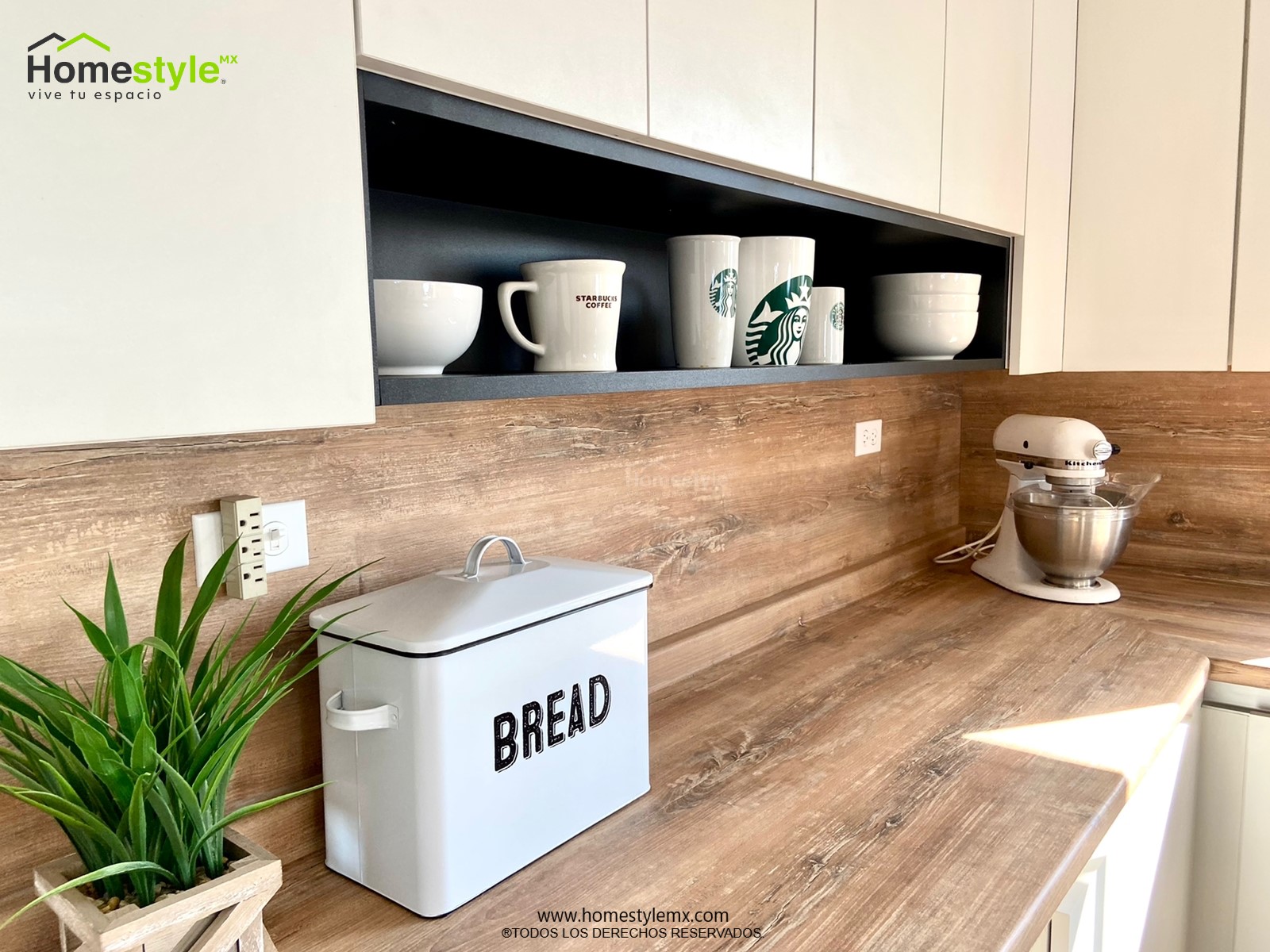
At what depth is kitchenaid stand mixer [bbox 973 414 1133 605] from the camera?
5.94 ft

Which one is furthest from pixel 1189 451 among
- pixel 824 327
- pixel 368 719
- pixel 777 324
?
pixel 368 719

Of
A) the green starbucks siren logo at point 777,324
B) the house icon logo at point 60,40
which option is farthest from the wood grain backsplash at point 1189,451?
the house icon logo at point 60,40

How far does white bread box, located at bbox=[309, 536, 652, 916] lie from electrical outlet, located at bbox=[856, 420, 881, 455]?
104 centimetres

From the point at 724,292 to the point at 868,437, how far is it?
0.95m

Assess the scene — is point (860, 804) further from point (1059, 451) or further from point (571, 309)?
point (1059, 451)

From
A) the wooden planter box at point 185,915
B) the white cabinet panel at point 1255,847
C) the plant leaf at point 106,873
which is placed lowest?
the white cabinet panel at point 1255,847

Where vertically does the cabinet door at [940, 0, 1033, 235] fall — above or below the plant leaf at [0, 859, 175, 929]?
above

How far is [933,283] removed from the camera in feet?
5.03

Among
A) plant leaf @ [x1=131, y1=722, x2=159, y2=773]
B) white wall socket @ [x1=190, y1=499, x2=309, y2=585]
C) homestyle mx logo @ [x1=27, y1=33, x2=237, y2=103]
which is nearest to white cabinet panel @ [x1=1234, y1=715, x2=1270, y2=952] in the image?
white wall socket @ [x1=190, y1=499, x2=309, y2=585]

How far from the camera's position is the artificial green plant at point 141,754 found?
2.11 ft

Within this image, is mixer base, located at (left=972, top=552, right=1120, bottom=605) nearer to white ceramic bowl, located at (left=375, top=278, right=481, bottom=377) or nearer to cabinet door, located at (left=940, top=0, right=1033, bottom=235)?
cabinet door, located at (left=940, top=0, right=1033, bottom=235)

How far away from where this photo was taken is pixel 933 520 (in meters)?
2.28

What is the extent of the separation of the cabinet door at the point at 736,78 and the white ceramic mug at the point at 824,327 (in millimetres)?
262

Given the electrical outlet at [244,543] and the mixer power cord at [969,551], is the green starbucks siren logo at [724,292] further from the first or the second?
the mixer power cord at [969,551]
